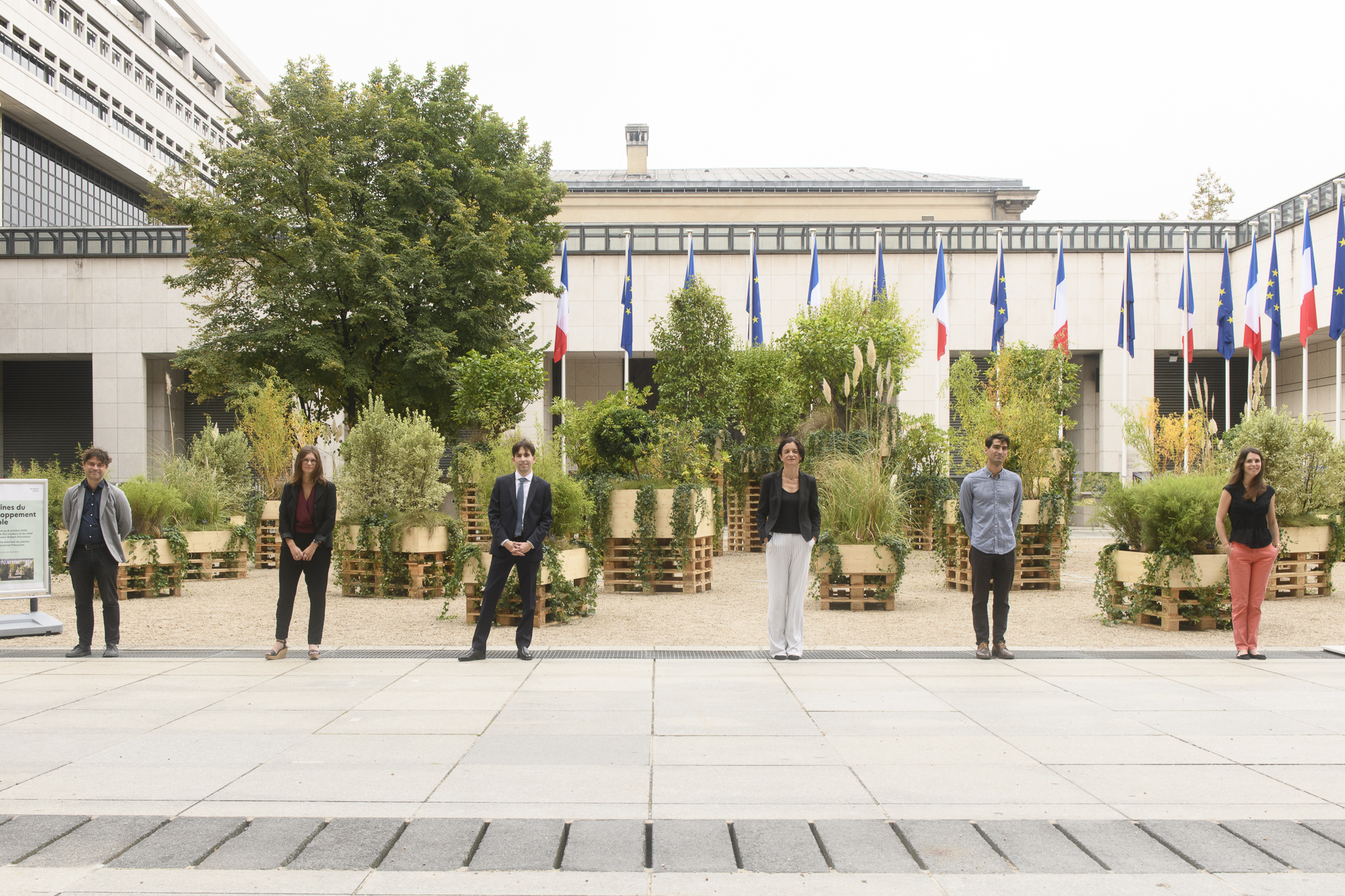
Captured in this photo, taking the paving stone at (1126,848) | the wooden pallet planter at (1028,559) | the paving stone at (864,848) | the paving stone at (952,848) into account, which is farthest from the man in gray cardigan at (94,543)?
the wooden pallet planter at (1028,559)

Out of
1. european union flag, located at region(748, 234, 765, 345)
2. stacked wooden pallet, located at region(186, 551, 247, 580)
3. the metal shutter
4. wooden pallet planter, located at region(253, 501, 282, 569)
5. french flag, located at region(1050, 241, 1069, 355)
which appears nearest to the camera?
stacked wooden pallet, located at region(186, 551, 247, 580)

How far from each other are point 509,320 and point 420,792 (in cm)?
2247

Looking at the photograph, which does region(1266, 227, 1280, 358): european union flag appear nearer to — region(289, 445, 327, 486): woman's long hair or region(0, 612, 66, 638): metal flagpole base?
region(289, 445, 327, 486): woman's long hair

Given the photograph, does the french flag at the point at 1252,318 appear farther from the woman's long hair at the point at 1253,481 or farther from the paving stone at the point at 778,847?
the paving stone at the point at 778,847

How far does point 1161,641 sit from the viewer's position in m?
8.54

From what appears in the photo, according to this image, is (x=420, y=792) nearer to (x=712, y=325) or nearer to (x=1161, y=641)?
(x=1161, y=641)

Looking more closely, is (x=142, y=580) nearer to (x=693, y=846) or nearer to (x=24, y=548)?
(x=24, y=548)

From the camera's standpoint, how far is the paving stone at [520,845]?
11.1 ft

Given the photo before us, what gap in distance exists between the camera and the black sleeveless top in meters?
7.76

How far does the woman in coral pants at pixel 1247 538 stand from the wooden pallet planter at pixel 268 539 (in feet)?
47.9

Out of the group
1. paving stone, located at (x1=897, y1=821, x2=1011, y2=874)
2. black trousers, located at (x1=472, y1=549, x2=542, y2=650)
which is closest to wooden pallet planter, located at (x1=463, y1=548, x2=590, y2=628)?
black trousers, located at (x1=472, y1=549, x2=542, y2=650)

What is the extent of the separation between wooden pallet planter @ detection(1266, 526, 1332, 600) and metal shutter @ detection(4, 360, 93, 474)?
1539 inches

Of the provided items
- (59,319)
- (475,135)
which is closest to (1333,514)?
(475,135)

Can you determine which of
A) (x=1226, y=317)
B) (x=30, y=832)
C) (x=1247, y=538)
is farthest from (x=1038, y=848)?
(x=1226, y=317)
